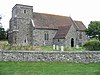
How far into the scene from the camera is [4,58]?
63.9ft

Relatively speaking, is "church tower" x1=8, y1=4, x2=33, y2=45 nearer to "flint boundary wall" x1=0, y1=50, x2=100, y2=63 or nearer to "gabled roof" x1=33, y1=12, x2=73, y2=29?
"gabled roof" x1=33, y1=12, x2=73, y2=29

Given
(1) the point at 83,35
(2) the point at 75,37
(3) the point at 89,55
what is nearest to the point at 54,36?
(2) the point at 75,37

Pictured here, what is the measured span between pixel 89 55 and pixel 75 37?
90.5ft

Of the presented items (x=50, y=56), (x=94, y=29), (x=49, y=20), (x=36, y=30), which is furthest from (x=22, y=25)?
(x=50, y=56)

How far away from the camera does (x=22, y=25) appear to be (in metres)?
47.2

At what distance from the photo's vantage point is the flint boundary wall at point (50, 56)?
1953cm

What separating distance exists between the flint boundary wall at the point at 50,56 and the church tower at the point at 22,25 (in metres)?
26.6

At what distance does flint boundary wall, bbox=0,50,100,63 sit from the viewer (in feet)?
64.1

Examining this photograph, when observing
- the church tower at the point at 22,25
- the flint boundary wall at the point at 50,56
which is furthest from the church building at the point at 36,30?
the flint boundary wall at the point at 50,56

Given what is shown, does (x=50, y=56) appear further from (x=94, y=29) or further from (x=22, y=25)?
(x=94, y=29)

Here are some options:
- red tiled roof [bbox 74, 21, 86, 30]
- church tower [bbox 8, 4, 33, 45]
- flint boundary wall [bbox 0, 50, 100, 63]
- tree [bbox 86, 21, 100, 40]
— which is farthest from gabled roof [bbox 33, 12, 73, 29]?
flint boundary wall [bbox 0, 50, 100, 63]

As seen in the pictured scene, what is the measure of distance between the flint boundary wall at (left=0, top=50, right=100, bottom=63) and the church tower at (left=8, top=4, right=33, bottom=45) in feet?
87.3

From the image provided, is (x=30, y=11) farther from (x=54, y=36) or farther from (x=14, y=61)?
(x=14, y=61)

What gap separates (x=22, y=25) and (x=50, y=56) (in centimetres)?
2805
